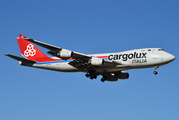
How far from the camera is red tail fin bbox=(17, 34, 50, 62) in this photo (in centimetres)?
5358

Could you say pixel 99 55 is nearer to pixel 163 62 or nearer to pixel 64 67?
pixel 64 67

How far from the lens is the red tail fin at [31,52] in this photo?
53.6m

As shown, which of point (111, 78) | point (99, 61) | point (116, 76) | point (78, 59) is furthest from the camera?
point (111, 78)

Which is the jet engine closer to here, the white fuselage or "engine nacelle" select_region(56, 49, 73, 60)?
the white fuselage

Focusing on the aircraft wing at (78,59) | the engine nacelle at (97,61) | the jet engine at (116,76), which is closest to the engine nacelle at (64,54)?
the aircraft wing at (78,59)

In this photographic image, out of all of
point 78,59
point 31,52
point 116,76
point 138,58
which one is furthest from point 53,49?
point 116,76

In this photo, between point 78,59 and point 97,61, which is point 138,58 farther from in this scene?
point 78,59

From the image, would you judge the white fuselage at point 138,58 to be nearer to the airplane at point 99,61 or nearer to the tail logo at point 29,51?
the airplane at point 99,61

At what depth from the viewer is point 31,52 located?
55.0 meters

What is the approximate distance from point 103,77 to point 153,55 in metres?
11.5

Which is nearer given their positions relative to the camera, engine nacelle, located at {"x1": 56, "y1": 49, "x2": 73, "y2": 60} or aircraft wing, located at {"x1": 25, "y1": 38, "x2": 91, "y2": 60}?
aircraft wing, located at {"x1": 25, "y1": 38, "x2": 91, "y2": 60}

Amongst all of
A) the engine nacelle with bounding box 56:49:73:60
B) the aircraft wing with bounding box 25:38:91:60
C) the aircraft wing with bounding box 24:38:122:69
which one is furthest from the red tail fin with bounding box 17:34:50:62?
the engine nacelle with bounding box 56:49:73:60

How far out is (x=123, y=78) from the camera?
53594 millimetres

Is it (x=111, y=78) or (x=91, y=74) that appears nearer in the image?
(x=91, y=74)
